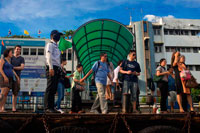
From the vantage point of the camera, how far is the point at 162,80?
18.9 ft

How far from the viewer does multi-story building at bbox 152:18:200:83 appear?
3297cm

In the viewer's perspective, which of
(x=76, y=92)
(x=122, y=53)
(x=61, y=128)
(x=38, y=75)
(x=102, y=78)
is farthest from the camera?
(x=122, y=53)

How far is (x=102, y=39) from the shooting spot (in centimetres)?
1207

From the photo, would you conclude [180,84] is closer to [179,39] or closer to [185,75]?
[185,75]

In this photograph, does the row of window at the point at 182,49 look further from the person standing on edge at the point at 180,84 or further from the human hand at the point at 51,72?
the human hand at the point at 51,72

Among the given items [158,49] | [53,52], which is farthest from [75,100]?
[158,49]

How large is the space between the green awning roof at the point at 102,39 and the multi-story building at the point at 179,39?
20475mm

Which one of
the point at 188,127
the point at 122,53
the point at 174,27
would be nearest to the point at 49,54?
the point at 188,127

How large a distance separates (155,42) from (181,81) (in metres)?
28.5

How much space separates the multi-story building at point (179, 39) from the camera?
108ft

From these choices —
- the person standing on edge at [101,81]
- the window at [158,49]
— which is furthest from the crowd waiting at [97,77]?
the window at [158,49]

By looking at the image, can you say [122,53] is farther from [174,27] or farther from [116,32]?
[174,27]

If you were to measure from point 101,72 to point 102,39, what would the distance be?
7.16m

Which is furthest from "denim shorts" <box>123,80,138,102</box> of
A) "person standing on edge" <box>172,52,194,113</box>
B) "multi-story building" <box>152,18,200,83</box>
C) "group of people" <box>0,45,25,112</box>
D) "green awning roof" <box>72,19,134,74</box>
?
"multi-story building" <box>152,18,200,83</box>
